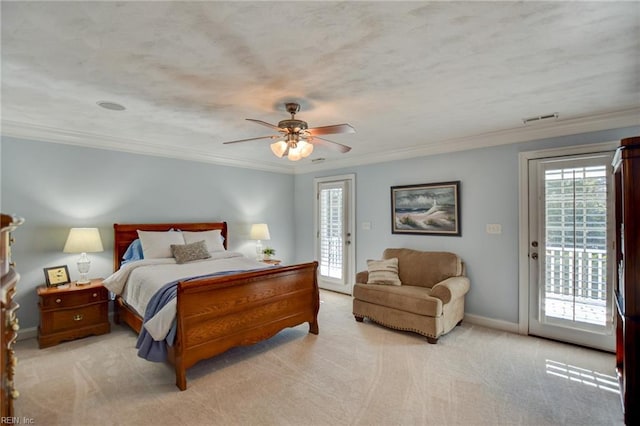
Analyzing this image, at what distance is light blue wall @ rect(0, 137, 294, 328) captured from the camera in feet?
11.6

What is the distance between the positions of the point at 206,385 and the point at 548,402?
269cm

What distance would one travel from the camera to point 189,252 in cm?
411

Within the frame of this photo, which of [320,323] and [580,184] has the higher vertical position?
[580,184]

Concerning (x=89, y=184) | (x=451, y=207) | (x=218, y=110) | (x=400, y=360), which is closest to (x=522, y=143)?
(x=451, y=207)

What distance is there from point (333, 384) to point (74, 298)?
303 centimetres

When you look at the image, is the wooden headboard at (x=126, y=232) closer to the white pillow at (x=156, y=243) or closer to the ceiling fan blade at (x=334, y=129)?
the white pillow at (x=156, y=243)

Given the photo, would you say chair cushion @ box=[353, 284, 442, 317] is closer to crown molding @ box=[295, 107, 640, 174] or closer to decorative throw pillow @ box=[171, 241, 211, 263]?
crown molding @ box=[295, 107, 640, 174]

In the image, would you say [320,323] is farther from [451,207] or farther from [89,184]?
[89,184]

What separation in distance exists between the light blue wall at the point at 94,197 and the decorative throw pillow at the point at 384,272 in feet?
8.22

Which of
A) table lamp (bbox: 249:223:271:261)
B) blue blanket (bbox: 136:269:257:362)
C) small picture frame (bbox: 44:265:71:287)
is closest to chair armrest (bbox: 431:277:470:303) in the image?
blue blanket (bbox: 136:269:257:362)

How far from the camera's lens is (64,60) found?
82.4 inches

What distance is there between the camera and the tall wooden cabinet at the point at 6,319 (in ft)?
4.03

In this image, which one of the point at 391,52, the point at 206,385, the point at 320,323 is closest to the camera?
the point at 391,52

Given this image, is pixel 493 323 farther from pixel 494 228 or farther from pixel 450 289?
pixel 494 228
